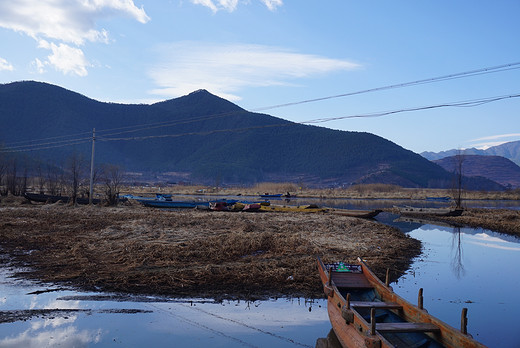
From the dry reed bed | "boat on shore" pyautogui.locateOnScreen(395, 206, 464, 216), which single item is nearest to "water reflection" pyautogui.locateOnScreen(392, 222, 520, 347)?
the dry reed bed

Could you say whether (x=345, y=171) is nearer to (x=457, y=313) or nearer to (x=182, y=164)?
(x=182, y=164)

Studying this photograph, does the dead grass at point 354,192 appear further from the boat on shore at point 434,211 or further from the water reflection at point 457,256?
the water reflection at point 457,256

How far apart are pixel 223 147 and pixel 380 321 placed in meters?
176

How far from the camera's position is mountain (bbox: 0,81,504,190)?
523 feet

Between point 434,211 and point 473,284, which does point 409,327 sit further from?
point 434,211

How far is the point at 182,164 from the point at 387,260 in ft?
543

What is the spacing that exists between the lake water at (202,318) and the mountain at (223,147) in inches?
5474

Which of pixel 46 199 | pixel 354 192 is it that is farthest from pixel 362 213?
pixel 354 192

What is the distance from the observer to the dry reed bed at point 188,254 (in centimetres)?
1297

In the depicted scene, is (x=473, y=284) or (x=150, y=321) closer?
(x=150, y=321)

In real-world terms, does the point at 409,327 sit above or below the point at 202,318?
above

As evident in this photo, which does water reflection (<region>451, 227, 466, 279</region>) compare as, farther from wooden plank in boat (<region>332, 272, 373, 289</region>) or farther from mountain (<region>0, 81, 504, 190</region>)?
mountain (<region>0, 81, 504, 190</region>)

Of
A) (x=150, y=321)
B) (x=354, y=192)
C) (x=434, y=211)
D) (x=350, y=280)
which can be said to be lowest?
(x=150, y=321)

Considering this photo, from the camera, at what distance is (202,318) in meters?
10.3
